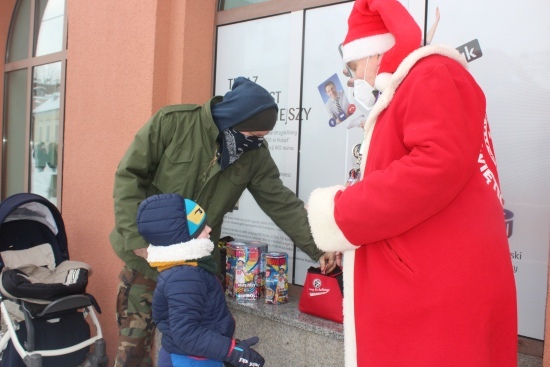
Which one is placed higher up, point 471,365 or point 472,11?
point 472,11

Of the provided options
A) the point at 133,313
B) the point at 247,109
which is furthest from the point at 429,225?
the point at 133,313

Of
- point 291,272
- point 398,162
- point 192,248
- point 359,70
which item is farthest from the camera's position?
point 291,272

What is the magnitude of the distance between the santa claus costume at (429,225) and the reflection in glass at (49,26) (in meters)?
5.46

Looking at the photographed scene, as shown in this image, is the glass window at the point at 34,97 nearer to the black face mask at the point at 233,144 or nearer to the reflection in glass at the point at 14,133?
the reflection in glass at the point at 14,133

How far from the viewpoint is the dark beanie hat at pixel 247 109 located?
2732 mm

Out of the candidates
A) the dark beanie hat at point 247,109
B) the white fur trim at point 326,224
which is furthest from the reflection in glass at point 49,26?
the white fur trim at point 326,224

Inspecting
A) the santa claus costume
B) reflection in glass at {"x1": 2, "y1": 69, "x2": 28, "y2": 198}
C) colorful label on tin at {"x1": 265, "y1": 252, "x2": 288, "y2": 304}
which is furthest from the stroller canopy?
the santa claus costume

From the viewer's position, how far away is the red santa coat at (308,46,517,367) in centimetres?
140

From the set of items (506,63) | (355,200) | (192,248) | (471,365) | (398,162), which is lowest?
(471,365)

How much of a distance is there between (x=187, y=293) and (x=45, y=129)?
471 centimetres

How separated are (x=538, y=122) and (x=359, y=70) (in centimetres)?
137

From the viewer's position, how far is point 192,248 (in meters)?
2.36

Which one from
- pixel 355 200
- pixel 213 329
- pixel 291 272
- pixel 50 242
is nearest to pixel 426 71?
pixel 355 200

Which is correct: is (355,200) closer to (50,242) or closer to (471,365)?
(471,365)
